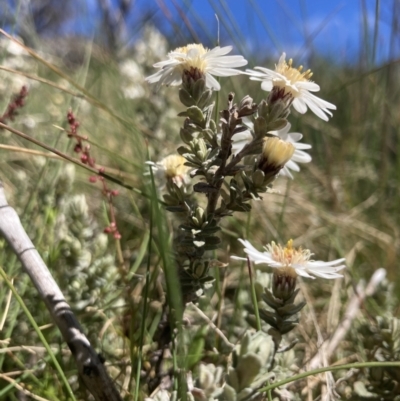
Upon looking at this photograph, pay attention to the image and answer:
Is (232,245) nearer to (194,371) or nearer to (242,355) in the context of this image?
(194,371)

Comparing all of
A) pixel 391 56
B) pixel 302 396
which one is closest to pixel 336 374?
pixel 302 396

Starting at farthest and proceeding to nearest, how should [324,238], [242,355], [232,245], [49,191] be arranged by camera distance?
[324,238], [232,245], [49,191], [242,355]

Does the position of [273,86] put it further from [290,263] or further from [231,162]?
[290,263]

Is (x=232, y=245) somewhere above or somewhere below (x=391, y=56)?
below

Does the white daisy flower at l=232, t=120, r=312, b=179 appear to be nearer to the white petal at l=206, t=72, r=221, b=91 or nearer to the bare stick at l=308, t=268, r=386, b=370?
the white petal at l=206, t=72, r=221, b=91

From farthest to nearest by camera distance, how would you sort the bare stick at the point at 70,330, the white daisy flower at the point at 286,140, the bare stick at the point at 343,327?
the bare stick at the point at 343,327
the white daisy flower at the point at 286,140
the bare stick at the point at 70,330

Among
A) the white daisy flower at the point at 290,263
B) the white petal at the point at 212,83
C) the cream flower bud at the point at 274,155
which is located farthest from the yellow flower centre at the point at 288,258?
the white petal at the point at 212,83

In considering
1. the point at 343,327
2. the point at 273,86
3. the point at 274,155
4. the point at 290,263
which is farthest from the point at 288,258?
the point at 343,327

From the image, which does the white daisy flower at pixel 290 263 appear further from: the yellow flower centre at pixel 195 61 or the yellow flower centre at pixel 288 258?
the yellow flower centre at pixel 195 61

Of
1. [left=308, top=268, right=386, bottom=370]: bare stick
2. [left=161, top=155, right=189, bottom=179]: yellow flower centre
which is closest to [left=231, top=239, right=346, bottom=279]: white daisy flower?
[left=161, top=155, right=189, bottom=179]: yellow flower centre
